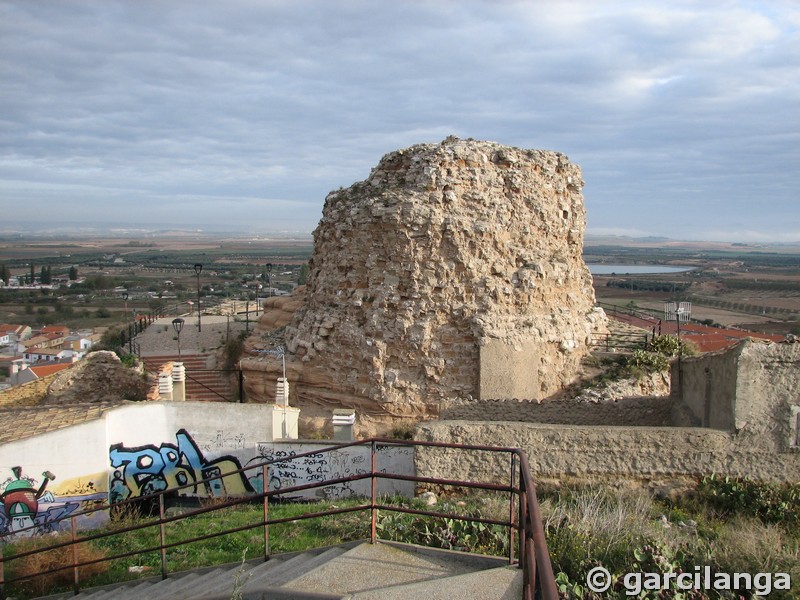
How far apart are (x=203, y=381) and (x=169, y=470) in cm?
627

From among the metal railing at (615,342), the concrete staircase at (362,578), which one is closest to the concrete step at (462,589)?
the concrete staircase at (362,578)

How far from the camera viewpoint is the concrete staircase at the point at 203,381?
17.7 metres

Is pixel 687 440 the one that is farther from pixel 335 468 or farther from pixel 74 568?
pixel 74 568

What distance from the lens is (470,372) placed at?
13.9 metres

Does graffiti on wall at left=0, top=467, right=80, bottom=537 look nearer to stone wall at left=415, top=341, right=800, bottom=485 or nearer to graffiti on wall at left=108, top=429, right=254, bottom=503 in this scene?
graffiti on wall at left=108, top=429, right=254, bottom=503

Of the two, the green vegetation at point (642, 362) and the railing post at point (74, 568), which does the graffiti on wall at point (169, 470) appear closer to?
the railing post at point (74, 568)

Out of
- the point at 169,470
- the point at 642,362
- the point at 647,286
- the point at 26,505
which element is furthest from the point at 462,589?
the point at 647,286

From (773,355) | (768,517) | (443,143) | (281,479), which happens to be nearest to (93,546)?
(281,479)

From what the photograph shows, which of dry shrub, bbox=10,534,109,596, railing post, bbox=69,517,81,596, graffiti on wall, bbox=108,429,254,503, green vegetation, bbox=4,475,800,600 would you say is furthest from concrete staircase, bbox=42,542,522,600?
graffiti on wall, bbox=108,429,254,503

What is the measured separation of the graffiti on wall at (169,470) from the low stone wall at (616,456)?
14.4 feet

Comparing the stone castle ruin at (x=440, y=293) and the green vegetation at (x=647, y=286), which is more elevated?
the stone castle ruin at (x=440, y=293)

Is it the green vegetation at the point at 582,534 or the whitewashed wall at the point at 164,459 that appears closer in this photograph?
the green vegetation at the point at 582,534

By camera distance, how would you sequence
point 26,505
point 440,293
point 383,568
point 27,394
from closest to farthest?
point 383,568, point 26,505, point 440,293, point 27,394

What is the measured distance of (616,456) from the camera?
951cm
